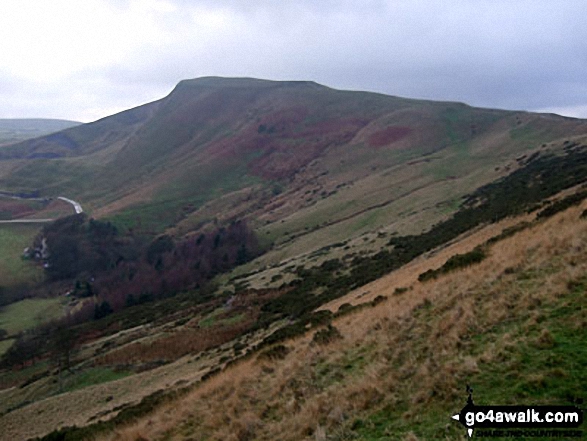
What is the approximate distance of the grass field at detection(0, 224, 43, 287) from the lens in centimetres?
11075

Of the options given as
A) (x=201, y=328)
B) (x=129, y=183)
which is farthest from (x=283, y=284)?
(x=129, y=183)

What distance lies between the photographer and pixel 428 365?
1040 cm

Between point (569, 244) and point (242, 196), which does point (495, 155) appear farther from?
point (569, 244)

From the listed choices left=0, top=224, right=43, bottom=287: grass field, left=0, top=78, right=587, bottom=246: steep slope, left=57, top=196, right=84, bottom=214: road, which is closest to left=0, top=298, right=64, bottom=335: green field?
left=0, top=224, right=43, bottom=287: grass field

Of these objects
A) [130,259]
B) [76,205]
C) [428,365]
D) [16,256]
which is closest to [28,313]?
[130,259]

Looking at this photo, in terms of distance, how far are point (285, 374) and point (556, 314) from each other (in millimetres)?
7792

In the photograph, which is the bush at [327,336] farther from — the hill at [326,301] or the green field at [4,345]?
the green field at [4,345]

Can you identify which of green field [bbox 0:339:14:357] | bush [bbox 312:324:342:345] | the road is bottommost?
green field [bbox 0:339:14:357]

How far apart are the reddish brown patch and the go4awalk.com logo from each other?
137 metres

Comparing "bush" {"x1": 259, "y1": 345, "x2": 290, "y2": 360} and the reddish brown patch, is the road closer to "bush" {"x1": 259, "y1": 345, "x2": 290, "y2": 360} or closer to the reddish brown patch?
the reddish brown patch

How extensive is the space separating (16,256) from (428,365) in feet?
457

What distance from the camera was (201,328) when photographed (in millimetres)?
40188

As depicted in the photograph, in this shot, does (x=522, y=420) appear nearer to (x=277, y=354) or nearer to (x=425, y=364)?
(x=425, y=364)

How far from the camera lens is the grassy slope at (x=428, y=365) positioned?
8719mm
